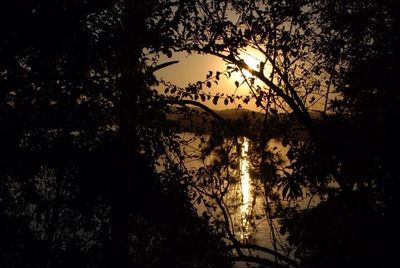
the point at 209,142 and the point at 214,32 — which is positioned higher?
the point at 214,32

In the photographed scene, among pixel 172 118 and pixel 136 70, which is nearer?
pixel 136 70

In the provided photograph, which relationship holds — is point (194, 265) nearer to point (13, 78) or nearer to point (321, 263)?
point (321, 263)

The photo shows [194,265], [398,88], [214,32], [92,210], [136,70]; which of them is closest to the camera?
[398,88]

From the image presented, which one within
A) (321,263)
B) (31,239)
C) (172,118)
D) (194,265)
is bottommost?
(194,265)

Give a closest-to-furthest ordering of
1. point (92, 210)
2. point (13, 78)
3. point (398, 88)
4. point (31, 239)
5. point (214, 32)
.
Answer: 1. point (13, 78)
2. point (398, 88)
3. point (31, 239)
4. point (92, 210)
5. point (214, 32)

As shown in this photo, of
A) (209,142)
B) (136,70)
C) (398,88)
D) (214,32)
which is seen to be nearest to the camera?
(398,88)

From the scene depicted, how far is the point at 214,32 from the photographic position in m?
7.43

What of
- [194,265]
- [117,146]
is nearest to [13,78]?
[117,146]

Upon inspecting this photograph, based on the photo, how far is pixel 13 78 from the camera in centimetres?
483

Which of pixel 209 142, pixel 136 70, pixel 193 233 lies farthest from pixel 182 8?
pixel 193 233

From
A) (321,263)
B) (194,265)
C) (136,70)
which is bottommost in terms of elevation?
(194,265)

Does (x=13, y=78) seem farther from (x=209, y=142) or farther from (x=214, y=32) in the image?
(x=209, y=142)

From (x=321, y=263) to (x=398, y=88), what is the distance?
289 cm

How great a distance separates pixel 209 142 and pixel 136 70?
3774 millimetres
